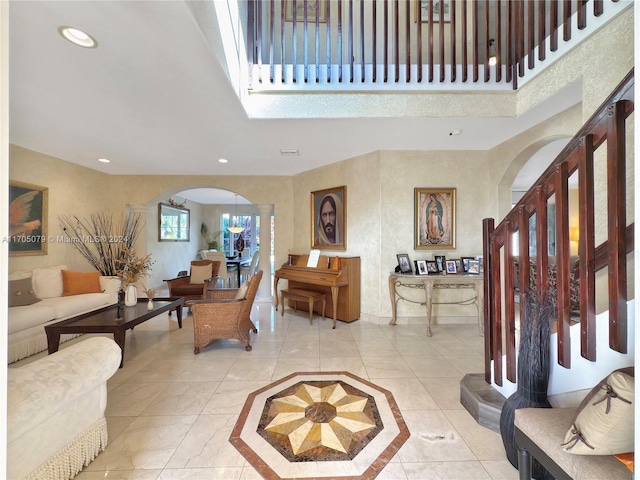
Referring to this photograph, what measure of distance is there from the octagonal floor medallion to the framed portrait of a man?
248cm

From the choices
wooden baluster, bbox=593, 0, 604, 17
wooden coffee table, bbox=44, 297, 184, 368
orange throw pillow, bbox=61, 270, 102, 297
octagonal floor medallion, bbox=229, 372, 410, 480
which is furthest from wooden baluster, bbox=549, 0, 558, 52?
orange throw pillow, bbox=61, 270, 102, 297

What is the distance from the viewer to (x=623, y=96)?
3.60 feet

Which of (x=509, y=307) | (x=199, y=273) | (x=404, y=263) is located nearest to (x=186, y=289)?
(x=199, y=273)

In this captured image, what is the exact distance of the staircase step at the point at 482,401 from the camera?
174cm

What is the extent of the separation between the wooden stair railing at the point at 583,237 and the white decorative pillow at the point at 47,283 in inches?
204

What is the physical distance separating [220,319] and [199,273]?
2.47 m

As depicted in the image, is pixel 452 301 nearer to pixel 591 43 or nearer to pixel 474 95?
pixel 474 95

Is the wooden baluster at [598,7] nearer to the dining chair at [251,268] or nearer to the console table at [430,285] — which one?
the console table at [430,285]

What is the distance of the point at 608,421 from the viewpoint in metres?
0.86

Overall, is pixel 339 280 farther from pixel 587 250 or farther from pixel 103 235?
pixel 103 235

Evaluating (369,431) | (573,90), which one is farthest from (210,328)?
(573,90)

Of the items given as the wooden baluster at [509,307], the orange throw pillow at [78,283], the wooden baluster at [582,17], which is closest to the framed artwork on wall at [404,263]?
the wooden baluster at [509,307]

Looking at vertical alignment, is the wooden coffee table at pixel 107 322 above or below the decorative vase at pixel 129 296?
below

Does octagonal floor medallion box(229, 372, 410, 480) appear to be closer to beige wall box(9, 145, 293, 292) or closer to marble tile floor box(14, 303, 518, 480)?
marble tile floor box(14, 303, 518, 480)
